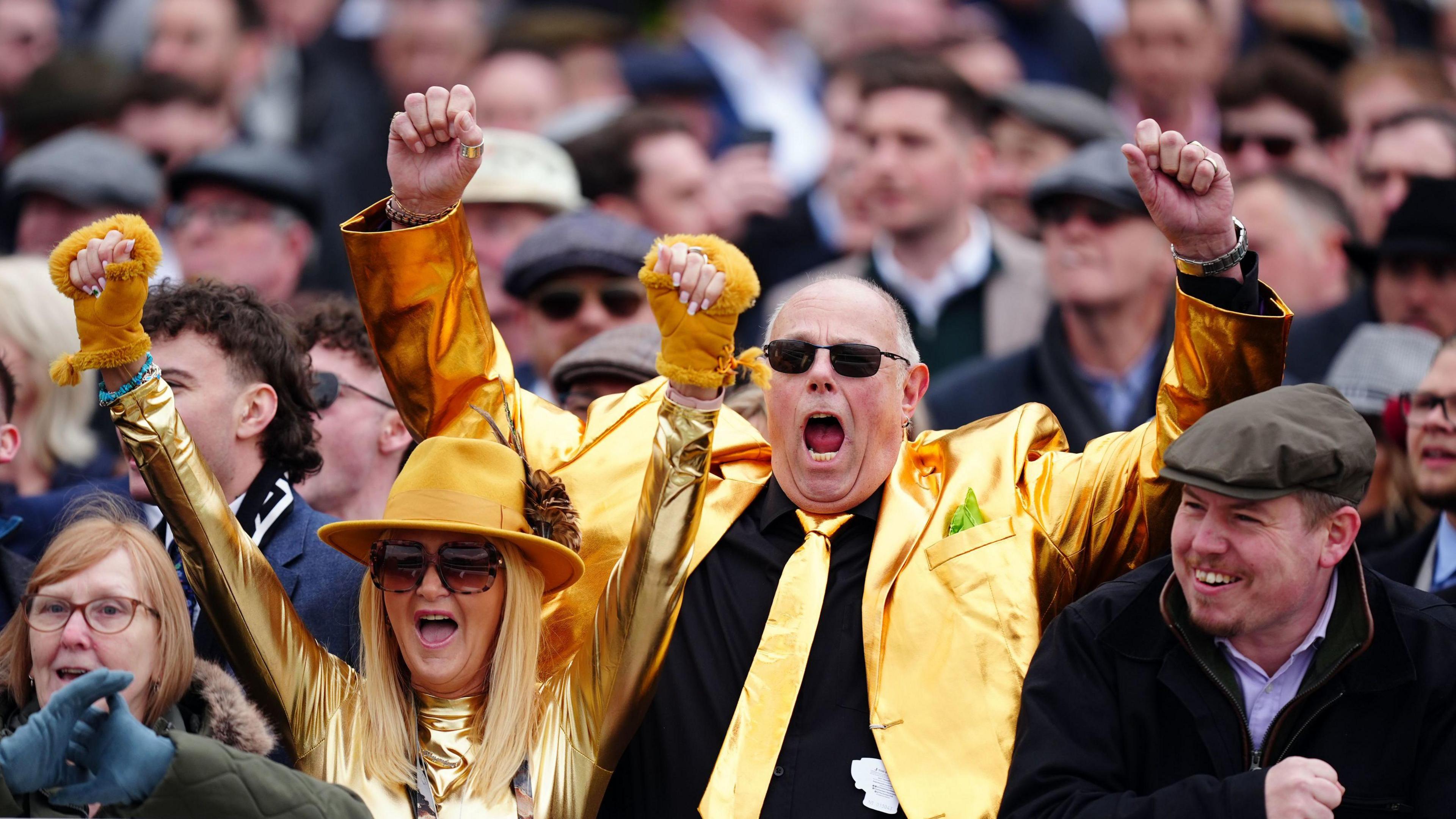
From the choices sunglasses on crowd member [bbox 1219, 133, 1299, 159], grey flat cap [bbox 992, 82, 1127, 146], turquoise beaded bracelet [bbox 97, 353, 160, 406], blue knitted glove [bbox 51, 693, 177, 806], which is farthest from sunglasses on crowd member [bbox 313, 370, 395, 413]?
sunglasses on crowd member [bbox 1219, 133, 1299, 159]

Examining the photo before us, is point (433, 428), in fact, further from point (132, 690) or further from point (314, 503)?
point (132, 690)

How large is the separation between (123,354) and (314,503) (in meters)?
1.47

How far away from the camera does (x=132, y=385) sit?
407 cm

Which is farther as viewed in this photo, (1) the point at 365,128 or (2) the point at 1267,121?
(1) the point at 365,128

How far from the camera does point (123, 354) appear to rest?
405 centimetres

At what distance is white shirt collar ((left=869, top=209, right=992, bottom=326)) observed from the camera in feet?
26.2

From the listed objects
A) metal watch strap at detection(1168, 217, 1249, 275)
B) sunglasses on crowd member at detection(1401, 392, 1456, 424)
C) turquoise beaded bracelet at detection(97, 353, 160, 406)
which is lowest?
sunglasses on crowd member at detection(1401, 392, 1456, 424)

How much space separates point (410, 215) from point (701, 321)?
1079 millimetres

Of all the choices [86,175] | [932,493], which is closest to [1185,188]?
[932,493]

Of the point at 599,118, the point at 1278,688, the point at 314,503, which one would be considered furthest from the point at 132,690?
the point at 599,118

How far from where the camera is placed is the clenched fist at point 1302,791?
3.53m

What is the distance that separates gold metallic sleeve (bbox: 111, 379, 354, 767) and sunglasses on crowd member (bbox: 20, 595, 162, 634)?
0.16 metres

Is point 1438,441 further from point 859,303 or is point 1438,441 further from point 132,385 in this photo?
point 132,385

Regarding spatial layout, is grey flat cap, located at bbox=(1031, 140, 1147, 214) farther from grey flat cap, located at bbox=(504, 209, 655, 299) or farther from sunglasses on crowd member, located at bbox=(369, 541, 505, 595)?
sunglasses on crowd member, located at bbox=(369, 541, 505, 595)
